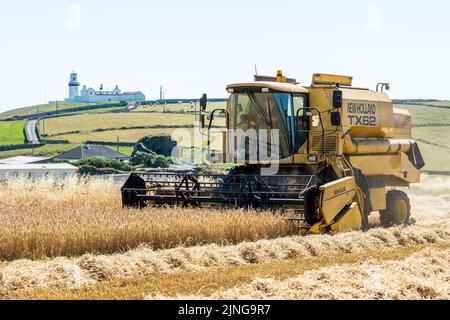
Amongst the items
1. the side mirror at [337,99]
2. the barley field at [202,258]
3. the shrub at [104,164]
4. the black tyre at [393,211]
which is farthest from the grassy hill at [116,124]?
the barley field at [202,258]

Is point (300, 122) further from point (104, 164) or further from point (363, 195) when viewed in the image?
point (104, 164)

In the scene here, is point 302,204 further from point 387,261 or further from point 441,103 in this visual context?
point 441,103

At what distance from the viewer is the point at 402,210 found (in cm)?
1883

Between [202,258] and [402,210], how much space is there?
8259 mm

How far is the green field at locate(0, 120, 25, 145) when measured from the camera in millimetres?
104375

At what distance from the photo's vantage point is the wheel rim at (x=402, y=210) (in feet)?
61.0

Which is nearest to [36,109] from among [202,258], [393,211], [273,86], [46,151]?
[46,151]

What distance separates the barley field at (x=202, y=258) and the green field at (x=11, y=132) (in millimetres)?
91025

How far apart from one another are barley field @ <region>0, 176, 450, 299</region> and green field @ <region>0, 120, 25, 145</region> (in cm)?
9102

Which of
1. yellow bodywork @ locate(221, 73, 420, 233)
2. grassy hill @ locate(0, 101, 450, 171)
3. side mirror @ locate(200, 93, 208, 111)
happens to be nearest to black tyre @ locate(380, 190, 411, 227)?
yellow bodywork @ locate(221, 73, 420, 233)

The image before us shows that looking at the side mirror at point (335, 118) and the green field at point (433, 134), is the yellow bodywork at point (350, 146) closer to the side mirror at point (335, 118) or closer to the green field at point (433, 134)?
the side mirror at point (335, 118)

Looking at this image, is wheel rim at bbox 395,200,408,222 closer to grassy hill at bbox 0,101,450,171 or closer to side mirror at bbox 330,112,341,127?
side mirror at bbox 330,112,341,127

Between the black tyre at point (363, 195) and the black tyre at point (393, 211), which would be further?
the black tyre at point (393, 211)
